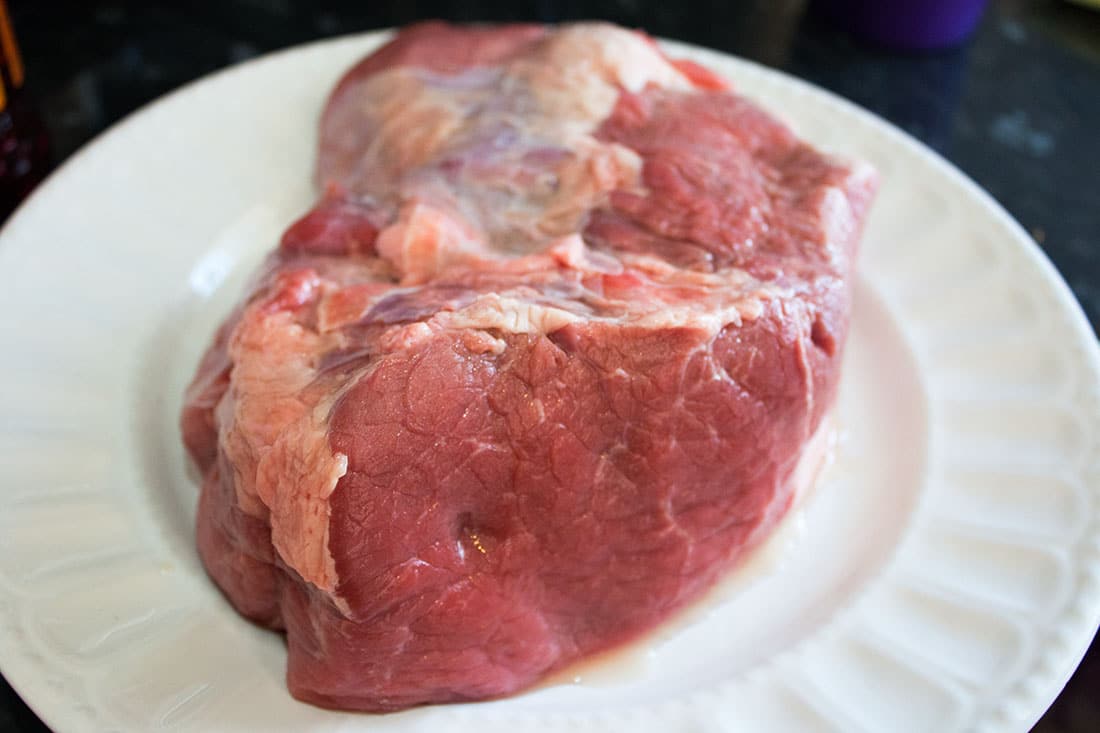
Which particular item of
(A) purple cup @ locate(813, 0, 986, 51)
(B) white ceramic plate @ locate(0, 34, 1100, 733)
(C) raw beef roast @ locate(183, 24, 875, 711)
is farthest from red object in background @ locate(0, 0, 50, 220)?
(A) purple cup @ locate(813, 0, 986, 51)

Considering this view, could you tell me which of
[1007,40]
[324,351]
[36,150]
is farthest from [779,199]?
[1007,40]

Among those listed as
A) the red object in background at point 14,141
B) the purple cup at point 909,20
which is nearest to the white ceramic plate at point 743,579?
the red object in background at point 14,141

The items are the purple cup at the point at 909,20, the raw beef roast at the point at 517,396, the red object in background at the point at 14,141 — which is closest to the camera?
the raw beef roast at the point at 517,396

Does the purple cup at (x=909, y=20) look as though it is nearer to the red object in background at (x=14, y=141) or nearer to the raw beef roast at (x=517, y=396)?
the raw beef roast at (x=517, y=396)

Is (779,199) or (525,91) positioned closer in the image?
(779,199)

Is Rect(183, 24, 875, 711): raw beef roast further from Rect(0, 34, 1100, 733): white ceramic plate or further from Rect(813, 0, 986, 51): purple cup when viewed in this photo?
Rect(813, 0, 986, 51): purple cup

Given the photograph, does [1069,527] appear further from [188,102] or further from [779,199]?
[188,102]
